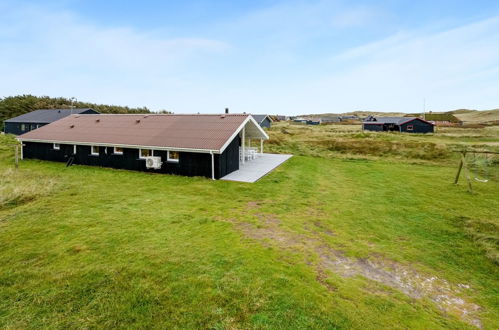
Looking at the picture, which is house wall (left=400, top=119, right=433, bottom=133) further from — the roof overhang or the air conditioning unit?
the air conditioning unit

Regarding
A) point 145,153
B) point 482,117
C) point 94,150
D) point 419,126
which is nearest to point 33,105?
point 94,150

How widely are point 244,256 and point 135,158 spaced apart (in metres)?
15.2

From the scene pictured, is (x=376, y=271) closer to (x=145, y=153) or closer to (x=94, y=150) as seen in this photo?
(x=145, y=153)

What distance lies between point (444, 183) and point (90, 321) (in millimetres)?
20218

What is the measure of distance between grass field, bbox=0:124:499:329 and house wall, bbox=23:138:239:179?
249 centimetres

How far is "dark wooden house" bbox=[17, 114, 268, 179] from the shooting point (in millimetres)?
17703

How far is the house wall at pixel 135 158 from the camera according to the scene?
1757 cm

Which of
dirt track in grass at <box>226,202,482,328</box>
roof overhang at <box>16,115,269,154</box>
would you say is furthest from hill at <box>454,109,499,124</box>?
dirt track in grass at <box>226,202,482,328</box>

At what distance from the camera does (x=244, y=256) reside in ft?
23.6

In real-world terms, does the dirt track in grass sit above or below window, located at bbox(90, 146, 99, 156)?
below

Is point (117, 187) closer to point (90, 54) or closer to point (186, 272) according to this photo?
point (186, 272)

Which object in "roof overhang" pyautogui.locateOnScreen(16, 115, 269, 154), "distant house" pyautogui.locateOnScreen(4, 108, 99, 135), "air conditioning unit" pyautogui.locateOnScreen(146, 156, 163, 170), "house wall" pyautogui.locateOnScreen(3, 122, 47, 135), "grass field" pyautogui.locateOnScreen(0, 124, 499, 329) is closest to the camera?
"grass field" pyautogui.locateOnScreen(0, 124, 499, 329)

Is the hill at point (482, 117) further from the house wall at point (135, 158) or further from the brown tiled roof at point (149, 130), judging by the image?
the house wall at point (135, 158)

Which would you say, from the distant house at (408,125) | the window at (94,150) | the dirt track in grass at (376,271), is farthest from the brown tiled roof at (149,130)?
the distant house at (408,125)
